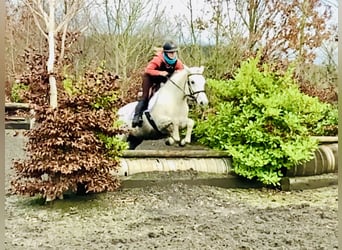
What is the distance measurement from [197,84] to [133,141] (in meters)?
0.47

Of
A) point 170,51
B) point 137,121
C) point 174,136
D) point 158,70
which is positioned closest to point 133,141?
point 137,121

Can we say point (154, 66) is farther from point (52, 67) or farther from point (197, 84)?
point (52, 67)

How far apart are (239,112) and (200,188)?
0.55 meters

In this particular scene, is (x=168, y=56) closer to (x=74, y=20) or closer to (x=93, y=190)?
(x=74, y=20)

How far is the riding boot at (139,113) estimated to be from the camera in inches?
101

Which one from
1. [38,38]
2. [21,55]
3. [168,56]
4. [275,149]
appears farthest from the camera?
[275,149]

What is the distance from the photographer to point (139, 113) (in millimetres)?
2592

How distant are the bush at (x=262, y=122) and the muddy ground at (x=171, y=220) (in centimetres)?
27

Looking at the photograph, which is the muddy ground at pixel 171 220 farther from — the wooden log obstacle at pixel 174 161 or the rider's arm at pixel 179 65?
the rider's arm at pixel 179 65

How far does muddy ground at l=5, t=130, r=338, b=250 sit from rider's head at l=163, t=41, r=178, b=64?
Result: 67cm

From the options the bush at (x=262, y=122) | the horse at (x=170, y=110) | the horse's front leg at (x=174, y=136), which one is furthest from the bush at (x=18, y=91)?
the bush at (x=262, y=122)

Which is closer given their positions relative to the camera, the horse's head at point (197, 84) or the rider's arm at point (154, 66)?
the rider's arm at point (154, 66)

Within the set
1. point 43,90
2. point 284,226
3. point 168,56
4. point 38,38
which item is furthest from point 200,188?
point 38,38

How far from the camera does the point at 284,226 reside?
7.43 feet
